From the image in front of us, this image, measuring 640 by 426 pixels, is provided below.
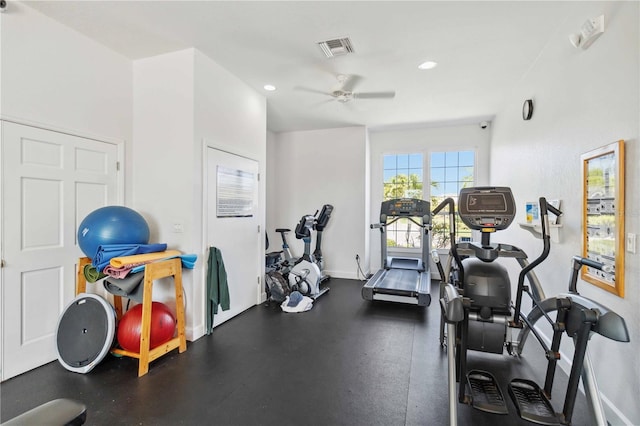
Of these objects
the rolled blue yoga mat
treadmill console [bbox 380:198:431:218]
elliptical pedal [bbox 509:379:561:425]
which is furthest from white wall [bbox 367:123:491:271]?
the rolled blue yoga mat

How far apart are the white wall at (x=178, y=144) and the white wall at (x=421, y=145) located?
3.69 m

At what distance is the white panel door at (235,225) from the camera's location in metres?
3.30

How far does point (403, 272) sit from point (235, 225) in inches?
118

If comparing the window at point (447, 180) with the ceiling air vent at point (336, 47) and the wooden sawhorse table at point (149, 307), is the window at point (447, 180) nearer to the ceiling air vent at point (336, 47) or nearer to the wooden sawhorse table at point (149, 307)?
the ceiling air vent at point (336, 47)

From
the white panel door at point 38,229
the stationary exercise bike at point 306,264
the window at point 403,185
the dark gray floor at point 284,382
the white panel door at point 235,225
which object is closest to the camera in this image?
the dark gray floor at point 284,382

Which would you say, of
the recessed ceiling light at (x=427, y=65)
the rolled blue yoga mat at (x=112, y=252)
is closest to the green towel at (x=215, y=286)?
the rolled blue yoga mat at (x=112, y=252)

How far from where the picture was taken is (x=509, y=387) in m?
2.03

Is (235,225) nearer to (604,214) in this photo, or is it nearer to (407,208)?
(407,208)

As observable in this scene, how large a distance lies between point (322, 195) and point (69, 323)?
4307 mm

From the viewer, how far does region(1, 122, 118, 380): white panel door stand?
7.70 ft

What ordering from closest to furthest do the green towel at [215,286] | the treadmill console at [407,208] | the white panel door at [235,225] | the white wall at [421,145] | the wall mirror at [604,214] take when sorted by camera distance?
the wall mirror at [604,214]
the green towel at [215,286]
the white panel door at [235,225]
the treadmill console at [407,208]
the white wall at [421,145]

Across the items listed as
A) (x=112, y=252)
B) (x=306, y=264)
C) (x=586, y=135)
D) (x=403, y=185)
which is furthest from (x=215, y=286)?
(x=403, y=185)

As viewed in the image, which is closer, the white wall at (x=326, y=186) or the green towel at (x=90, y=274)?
the green towel at (x=90, y=274)

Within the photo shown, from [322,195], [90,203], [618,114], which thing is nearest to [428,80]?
[618,114]
